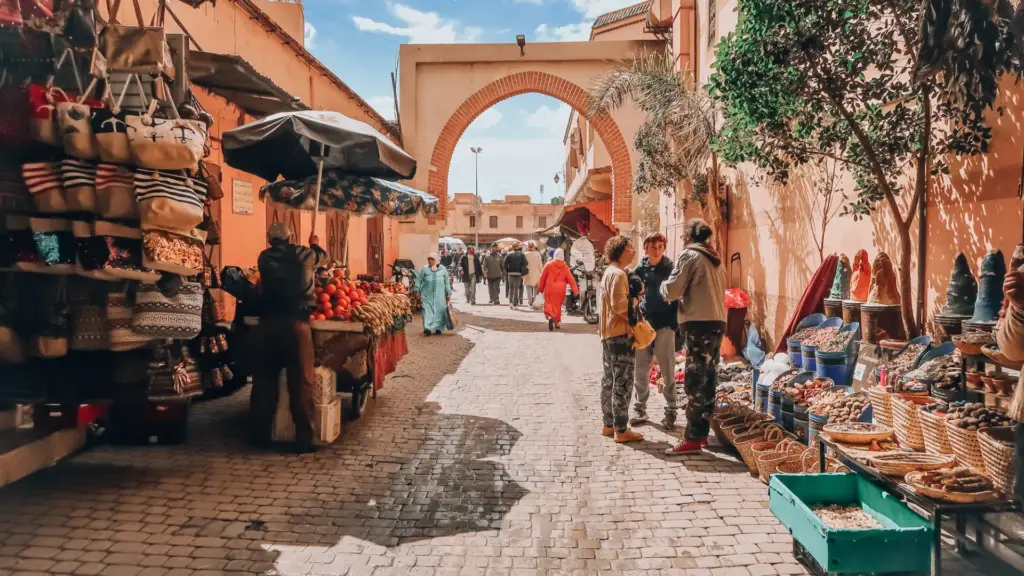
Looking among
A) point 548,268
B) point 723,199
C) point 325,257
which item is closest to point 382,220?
point 548,268

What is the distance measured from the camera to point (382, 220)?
17.0 metres

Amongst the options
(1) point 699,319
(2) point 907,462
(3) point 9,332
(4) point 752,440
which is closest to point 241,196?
(3) point 9,332

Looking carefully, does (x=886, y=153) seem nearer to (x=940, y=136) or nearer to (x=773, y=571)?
(x=940, y=136)

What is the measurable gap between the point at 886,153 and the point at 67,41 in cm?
581

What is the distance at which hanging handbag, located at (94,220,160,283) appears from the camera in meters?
4.18

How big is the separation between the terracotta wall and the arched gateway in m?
4.05

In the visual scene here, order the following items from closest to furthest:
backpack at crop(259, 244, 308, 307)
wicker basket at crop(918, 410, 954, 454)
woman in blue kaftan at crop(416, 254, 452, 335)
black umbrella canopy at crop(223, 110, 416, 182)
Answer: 1. wicker basket at crop(918, 410, 954, 454)
2. backpack at crop(259, 244, 308, 307)
3. black umbrella canopy at crop(223, 110, 416, 182)
4. woman in blue kaftan at crop(416, 254, 452, 335)

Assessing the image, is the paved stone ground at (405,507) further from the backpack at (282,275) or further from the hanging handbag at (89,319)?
the backpack at (282,275)

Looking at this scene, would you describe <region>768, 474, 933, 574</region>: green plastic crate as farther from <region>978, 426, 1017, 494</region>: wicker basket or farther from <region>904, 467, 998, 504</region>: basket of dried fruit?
<region>978, 426, 1017, 494</region>: wicker basket

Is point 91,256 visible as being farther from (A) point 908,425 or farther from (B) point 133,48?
(A) point 908,425

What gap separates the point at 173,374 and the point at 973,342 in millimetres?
5232

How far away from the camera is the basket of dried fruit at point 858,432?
3.80 metres

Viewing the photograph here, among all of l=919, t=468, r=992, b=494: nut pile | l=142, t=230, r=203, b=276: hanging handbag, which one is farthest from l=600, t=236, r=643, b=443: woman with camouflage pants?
l=142, t=230, r=203, b=276: hanging handbag

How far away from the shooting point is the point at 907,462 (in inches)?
131
